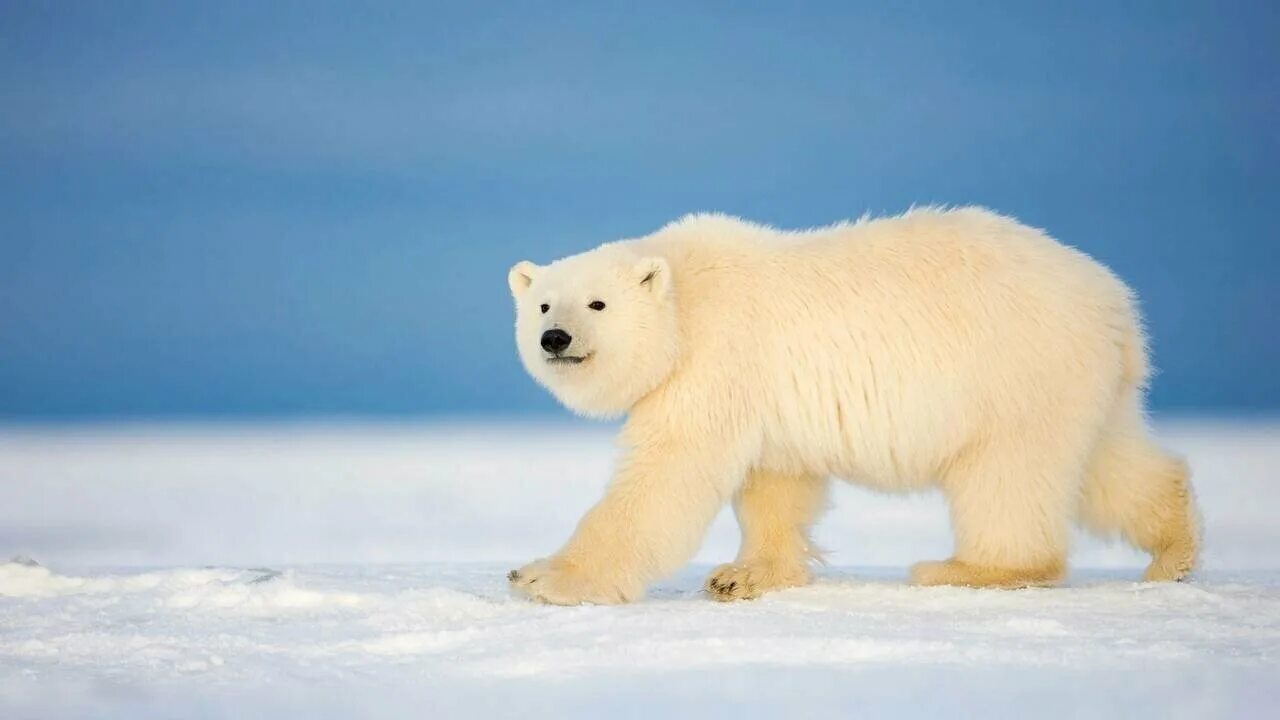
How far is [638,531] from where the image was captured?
19.3 feet

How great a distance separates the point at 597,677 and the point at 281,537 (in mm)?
7406

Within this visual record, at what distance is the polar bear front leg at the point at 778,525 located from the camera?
21.0 feet

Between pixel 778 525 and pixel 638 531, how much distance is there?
885 mm

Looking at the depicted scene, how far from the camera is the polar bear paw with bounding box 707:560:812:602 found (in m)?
6.08

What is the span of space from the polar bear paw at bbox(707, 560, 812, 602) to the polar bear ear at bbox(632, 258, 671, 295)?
116 cm

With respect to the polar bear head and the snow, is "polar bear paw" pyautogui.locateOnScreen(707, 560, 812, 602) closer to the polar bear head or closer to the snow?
the snow

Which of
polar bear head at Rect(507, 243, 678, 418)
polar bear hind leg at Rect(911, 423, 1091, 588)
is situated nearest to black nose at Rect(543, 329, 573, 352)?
polar bear head at Rect(507, 243, 678, 418)

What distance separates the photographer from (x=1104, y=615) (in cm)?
522

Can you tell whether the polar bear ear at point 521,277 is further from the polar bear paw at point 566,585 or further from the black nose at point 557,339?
the polar bear paw at point 566,585

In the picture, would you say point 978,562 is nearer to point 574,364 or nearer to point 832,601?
point 832,601

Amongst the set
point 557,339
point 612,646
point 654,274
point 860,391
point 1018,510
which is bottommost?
point 612,646

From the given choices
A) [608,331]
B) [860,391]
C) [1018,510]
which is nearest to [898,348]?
[860,391]

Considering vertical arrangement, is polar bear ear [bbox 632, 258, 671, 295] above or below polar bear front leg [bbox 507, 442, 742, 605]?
above

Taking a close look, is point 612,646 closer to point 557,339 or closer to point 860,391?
point 557,339
